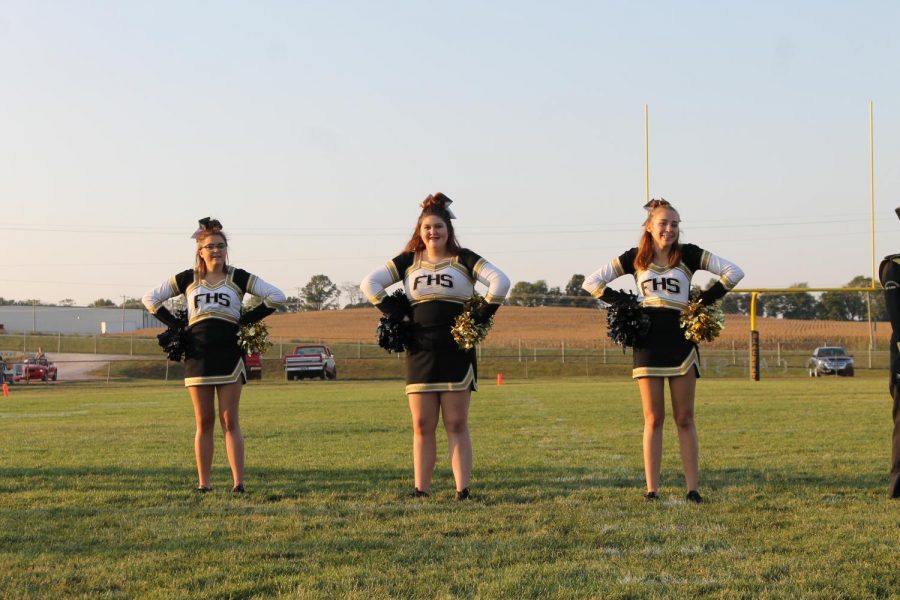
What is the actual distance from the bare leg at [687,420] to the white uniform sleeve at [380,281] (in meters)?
1.91

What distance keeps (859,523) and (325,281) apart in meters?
111

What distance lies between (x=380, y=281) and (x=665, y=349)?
1.88 meters

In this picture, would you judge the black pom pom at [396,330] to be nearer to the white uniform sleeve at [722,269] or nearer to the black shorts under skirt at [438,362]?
the black shorts under skirt at [438,362]

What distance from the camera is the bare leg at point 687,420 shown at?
652cm

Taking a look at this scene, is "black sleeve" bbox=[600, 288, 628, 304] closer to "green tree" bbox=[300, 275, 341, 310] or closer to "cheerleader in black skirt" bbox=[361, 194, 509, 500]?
"cheerleader in black skirt" bbox=[361, 194, 509, 500]

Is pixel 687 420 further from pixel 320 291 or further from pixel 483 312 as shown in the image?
pixel 320 291

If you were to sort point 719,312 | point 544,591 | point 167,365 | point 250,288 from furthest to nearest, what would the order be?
point 167,365 < point 250,288 < point 719,312 < point 544,591

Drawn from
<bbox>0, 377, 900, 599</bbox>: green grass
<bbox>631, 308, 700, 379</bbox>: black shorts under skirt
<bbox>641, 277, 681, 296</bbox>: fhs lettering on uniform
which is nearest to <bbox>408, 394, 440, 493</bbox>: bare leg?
<bbox>0, 377, 900, 599</bbox>: green grass

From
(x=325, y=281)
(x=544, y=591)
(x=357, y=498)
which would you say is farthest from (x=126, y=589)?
(x=325, y=281)

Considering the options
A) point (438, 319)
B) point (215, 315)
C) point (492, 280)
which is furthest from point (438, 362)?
point (215, 315)

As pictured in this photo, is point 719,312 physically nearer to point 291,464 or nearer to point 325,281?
point 291,464

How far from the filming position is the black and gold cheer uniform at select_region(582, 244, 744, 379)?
21.5 ft

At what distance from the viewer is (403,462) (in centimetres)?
874

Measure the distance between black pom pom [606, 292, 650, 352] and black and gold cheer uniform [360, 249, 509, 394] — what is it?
72 cm
